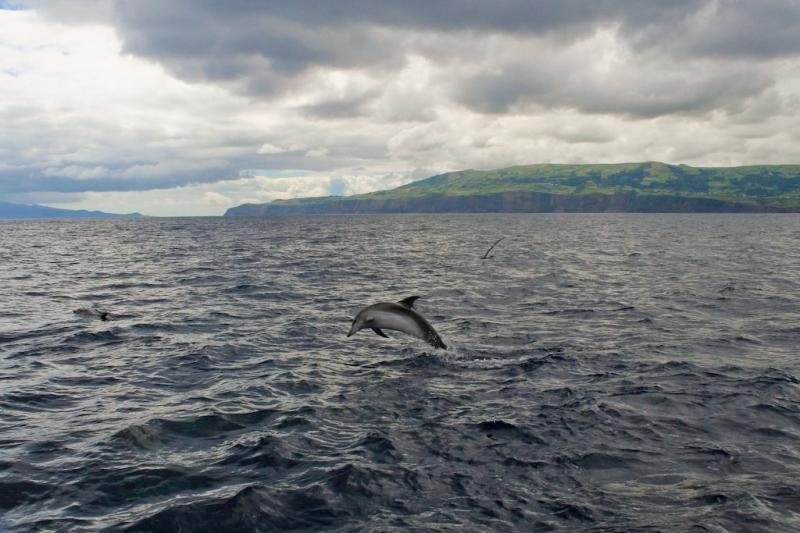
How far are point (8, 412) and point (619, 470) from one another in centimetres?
1257

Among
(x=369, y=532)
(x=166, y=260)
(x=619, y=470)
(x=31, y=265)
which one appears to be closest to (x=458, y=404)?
(x=619, y=470)

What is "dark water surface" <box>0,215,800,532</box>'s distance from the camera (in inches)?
312

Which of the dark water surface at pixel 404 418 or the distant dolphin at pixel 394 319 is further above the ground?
the distant dolphin at pixel 394 319

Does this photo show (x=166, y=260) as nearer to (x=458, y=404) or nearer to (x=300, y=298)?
(x=300, y=298)

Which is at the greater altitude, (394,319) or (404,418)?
(394,319)

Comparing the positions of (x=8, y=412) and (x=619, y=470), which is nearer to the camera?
(x=619, y=470)

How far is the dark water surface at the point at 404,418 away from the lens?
26.0 ft

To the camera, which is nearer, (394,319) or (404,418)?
→ (404,418)

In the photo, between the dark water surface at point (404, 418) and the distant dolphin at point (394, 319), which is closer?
the dark water surface at point (404, 418)

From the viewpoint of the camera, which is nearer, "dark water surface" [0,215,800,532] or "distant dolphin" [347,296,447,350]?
"dark water surface" [0,215,800,532]

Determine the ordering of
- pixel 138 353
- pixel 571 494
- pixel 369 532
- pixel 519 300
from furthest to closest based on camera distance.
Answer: pixel 519 300, pixel 138 353, pixel 571 494, pixel 369 532

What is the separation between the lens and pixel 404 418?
1148 centimetres

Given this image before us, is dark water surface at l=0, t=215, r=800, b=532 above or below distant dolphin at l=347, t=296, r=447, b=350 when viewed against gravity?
below

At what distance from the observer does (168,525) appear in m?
7.52
